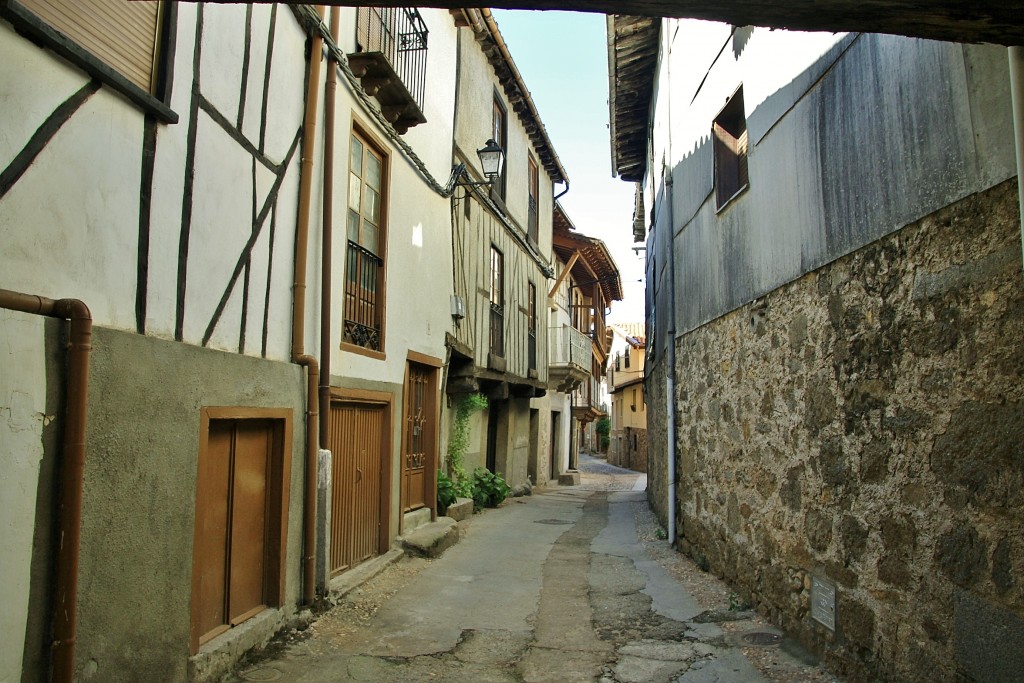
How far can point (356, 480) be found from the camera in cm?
696

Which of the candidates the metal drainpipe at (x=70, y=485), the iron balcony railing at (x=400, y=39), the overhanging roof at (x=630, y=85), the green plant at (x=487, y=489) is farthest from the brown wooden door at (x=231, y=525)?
the green plant at (x=487, y=489)

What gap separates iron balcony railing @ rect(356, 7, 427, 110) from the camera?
724 centimetres

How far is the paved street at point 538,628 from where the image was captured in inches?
177

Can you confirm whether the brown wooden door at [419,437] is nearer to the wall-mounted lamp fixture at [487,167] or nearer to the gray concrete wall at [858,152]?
the wall-mounted lamp fixture at [487,167]

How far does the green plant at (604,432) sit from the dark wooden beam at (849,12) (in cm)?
4265

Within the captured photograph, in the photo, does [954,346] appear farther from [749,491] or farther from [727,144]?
[727,144]

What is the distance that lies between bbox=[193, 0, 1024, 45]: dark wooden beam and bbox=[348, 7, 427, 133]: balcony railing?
4.67 meters

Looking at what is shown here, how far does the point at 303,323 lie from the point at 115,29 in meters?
2.42

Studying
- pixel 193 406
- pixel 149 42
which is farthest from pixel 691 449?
pixel 149 42

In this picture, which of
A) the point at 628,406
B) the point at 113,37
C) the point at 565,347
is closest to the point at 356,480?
the point at 113,37

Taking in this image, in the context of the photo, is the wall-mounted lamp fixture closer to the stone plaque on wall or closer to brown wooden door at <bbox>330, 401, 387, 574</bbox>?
brown wooden door at <bbox>330, 401, 387, 574</bbox>

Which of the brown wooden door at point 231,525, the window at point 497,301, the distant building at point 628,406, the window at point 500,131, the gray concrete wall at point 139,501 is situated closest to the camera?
the gray concrete wall at point 139,501

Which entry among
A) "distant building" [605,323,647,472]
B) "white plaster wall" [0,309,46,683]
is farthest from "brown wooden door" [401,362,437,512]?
"distant building" [605,323,647,472]

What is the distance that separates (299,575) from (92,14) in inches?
152
